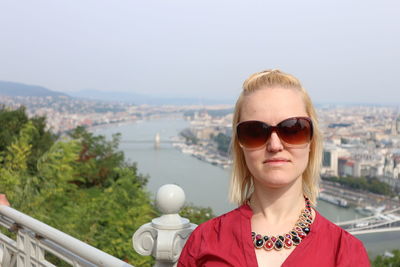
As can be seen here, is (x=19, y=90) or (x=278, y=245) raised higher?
(x=19, y=90)

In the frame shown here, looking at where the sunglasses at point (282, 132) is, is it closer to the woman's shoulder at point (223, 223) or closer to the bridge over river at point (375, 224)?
the woman's shoulder at point (223, 223)

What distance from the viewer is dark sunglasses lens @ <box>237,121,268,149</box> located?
25.0 inches

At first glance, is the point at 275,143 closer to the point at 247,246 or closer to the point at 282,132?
the point at 282,132

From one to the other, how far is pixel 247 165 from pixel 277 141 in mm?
78

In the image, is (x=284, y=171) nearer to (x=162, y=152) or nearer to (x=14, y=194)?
(x=14, y=194)

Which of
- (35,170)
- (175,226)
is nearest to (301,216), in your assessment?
(175,226)

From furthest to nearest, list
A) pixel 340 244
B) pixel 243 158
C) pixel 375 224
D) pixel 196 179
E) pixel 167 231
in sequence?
pixel 196 179 → pixel 375 224 → pixel 167 231 → pixel 243 158 → pixel 340 244

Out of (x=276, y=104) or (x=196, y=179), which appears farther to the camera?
(x=196, y=179)

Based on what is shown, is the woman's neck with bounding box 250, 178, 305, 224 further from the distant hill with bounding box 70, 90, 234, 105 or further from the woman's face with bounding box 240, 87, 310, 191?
the distant hill with bounding box 70, 90, 234, 105

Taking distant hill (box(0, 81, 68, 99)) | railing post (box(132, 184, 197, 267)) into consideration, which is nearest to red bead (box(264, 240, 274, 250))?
railing post (box(132, 184, 197, 267))

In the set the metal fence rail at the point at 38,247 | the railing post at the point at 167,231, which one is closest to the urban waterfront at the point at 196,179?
the metal fence rail at the point at 38,247

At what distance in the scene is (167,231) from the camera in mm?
914

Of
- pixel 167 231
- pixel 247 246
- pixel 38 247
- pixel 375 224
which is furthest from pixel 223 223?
pixel 375 224

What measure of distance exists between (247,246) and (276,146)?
14 centimetres
